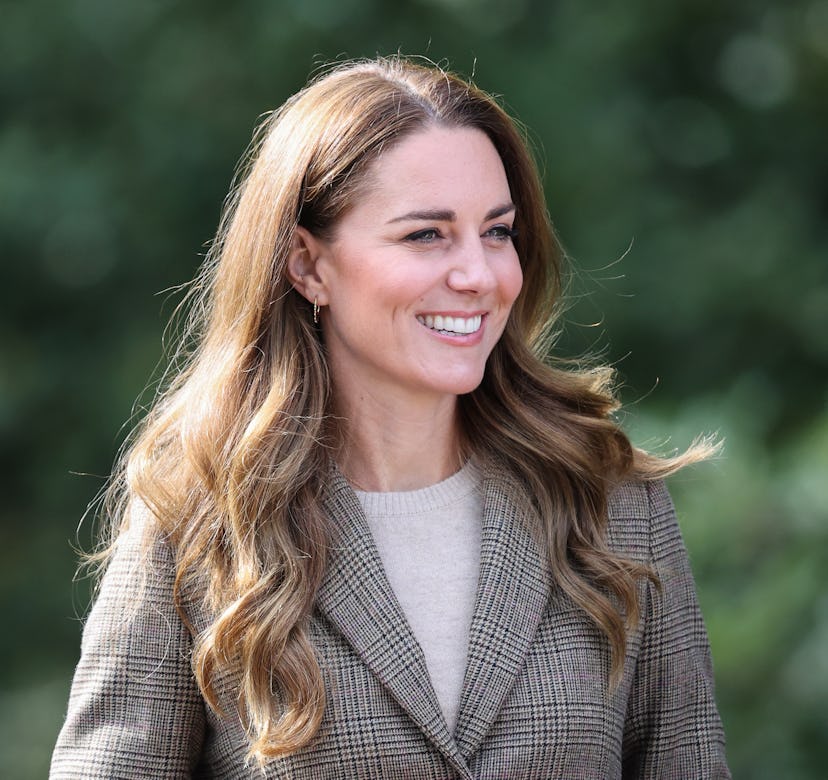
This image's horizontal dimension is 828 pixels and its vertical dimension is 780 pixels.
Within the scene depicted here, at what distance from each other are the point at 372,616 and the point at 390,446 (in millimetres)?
313

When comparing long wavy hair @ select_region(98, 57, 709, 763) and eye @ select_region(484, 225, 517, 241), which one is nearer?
long wavy hair @ select_region(98, 57, 709, 763)

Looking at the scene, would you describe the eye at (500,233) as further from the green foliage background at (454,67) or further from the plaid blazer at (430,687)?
the green foliage background at (454,67)

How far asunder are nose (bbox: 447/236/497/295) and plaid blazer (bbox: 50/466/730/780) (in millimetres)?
363

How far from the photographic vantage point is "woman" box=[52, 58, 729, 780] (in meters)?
2.47

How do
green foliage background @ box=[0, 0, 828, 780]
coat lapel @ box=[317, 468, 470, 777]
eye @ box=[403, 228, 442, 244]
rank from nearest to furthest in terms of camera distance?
coat lapel @ box=[317, 468, 470, 777] → eye @ box=[403, 228, 442, 244] → green foliage background @ box=[0, 0, 828, 780]

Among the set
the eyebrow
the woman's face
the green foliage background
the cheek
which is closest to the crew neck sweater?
the woman's face

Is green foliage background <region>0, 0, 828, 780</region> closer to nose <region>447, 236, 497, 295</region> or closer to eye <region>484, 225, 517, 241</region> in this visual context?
eye <region>484, 225, 517, 241</region>

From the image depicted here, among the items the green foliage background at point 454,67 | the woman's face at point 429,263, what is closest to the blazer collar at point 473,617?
the woman's face at point 429,263

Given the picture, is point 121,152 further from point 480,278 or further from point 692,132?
point 480,278

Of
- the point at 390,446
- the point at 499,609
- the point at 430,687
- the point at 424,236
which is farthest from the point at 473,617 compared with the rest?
the point at 424,236

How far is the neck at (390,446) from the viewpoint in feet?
8.77

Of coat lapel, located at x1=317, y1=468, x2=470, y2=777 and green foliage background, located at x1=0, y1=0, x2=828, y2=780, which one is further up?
green foliage background, located at x1=0, y1=0, x2=828, y2=780

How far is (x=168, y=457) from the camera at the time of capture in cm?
269

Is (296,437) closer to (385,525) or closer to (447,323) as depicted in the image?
(385,525)
